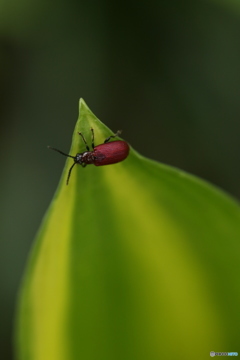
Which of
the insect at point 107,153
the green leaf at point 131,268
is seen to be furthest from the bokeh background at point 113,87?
the green leaf at point 131,268

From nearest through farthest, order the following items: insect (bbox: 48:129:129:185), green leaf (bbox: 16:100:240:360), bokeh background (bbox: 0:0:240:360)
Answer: green leaf (bbox: 16:100:240:360) → insect (bbox: 48:129:129:185) → bokeh background (bbox: 0:0:240:360)

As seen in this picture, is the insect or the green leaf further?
the insect

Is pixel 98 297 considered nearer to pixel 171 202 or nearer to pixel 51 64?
pixel 171 202

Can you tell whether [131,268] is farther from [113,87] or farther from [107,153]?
[113,87]

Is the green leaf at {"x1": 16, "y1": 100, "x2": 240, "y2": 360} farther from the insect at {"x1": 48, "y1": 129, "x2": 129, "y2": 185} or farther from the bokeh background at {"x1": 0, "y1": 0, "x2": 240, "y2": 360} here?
the bokeh background at {"x1": 0, "y1": 0, "x2": 240, "y2": 360}

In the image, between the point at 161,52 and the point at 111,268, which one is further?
the point at 161,52

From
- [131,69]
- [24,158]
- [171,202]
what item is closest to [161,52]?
[131,69]

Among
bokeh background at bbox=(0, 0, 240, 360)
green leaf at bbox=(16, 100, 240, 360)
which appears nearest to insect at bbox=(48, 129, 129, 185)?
green leaf at bbox=(16, 100, 240, 360)
